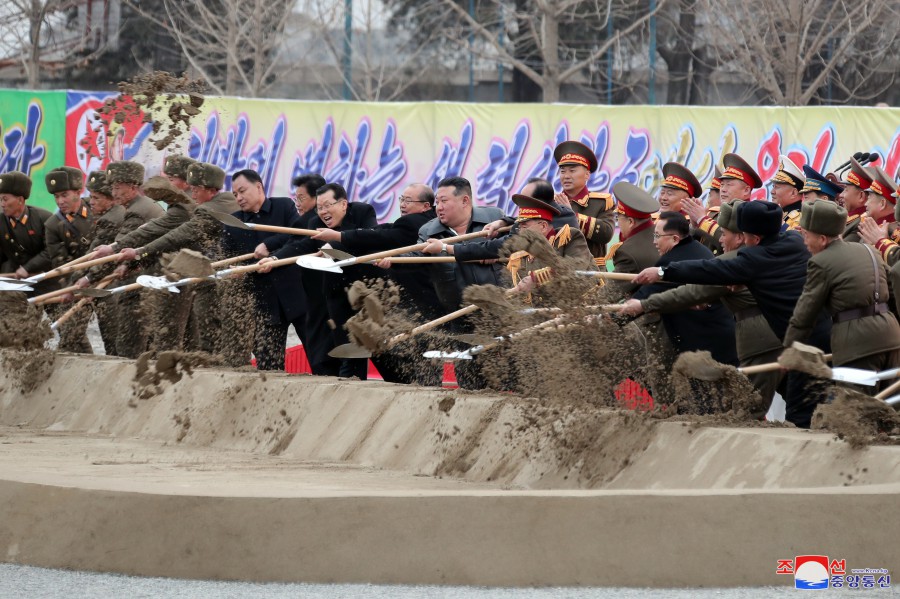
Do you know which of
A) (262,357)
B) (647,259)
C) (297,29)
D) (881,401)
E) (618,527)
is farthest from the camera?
(297,29)

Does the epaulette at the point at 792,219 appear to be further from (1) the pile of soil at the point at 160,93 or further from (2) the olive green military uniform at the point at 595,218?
(1) the pile of soil at the point at 160,93

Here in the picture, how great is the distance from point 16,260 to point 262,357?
346 cm

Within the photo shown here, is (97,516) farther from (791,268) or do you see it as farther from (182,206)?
(182,206)

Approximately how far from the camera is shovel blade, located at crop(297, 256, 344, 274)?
476 inches

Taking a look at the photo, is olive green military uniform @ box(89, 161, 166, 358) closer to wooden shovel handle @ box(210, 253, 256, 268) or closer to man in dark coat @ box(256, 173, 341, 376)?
wooden shovel handle @ box(210, 253, 256, 268)

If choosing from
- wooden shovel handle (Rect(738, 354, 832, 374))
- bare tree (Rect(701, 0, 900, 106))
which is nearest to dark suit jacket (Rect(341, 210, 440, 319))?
wooden shovel handle (Rect(738, 354, 832, 374))

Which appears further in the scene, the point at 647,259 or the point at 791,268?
the point at 647,259

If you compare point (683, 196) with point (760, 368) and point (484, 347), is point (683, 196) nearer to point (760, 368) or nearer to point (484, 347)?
point (484, 347)

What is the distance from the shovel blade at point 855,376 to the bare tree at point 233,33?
902 inches

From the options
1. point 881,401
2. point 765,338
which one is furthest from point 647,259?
point 881,401

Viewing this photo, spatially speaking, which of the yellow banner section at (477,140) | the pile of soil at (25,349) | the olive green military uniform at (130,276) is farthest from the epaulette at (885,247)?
the pile of soil at (25,349)

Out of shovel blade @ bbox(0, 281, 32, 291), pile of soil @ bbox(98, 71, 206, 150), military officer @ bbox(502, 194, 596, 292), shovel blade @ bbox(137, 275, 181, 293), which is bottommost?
shovel blade @ bbox(0, 281, 32, 291)

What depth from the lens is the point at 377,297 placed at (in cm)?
1115
